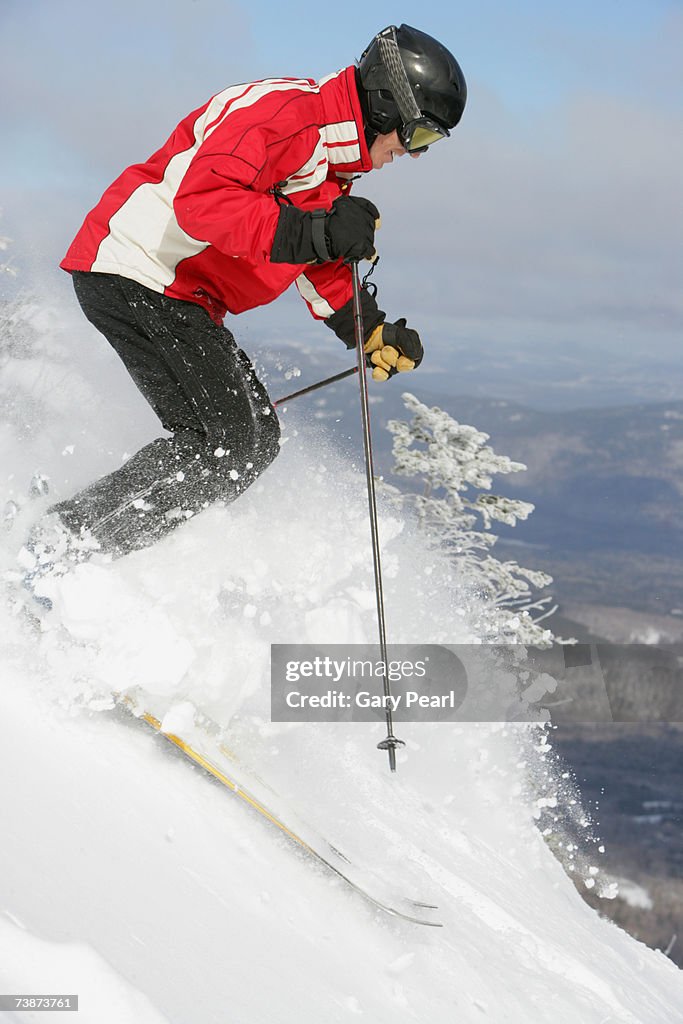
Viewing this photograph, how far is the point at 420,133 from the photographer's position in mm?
3303

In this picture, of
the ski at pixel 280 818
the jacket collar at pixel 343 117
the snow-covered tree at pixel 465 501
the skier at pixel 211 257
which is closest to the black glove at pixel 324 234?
the skier at pixel 211 257

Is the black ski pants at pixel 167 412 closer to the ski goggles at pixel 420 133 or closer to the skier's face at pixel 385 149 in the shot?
the skier's face at pixel 385 149

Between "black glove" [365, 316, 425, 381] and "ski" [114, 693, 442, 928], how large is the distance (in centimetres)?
211

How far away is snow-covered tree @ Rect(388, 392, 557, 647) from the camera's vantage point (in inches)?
565

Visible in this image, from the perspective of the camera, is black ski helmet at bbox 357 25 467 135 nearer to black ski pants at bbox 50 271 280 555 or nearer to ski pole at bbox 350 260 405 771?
ski pole at bbox 350 260 405 771

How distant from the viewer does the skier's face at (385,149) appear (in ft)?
11.0

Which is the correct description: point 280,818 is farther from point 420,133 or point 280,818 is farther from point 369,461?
point 420,133

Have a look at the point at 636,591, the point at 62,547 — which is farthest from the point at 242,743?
the point at 636,591

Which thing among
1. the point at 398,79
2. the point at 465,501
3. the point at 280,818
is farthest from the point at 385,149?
the point at 465,501

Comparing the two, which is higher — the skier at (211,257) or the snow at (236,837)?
the skier at (211,257)

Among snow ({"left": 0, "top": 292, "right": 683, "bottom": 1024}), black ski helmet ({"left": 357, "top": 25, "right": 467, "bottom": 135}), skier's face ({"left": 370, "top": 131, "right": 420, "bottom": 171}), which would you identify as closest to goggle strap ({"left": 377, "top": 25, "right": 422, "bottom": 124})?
black ski helmet ({"left": 357, "top": 25, "right": 467, "bottom": 135})

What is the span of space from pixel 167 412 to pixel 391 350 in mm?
1350

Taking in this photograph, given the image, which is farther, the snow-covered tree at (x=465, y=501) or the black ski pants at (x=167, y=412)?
the snow-covered tree at (x=465, y=501)

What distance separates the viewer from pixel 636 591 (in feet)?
644
